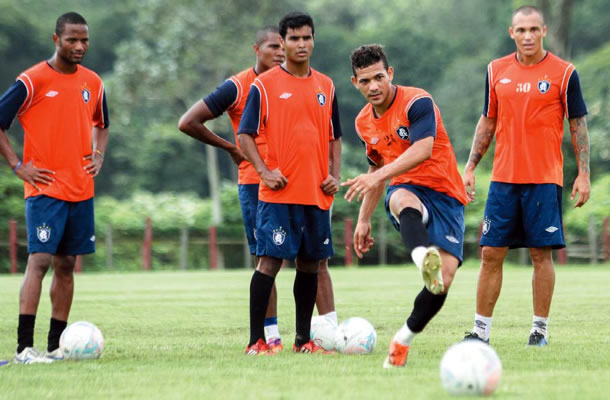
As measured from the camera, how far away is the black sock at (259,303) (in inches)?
327

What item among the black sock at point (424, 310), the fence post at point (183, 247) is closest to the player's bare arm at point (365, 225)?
the black sock at point (424, 310)

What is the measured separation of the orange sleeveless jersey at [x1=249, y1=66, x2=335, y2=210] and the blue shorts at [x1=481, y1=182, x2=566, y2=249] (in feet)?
5.38

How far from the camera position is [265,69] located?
30.3ft

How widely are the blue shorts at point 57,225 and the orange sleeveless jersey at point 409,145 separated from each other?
7.88 feet

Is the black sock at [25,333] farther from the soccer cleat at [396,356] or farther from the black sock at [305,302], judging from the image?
the soccer cleat at [396,356]

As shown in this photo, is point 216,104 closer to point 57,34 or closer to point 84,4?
point 57,34

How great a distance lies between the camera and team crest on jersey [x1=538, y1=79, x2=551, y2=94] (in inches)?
348

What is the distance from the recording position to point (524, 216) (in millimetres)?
8977

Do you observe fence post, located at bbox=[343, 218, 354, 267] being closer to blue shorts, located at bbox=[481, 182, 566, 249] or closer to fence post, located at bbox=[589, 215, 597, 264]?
fence post, located at bbox=[589, 215, 597, 264]

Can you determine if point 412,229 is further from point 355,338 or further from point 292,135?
point 292,135

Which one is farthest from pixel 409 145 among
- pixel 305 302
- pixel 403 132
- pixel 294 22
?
pixel 305 302

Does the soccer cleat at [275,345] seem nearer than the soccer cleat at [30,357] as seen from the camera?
No

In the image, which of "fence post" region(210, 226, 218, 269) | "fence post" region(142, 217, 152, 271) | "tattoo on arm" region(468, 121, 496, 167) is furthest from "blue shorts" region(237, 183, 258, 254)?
"fence post" region(210, 226, 218, 269)

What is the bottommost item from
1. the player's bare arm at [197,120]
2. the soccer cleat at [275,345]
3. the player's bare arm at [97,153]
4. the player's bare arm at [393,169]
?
the soccer cleat at [275,345]
